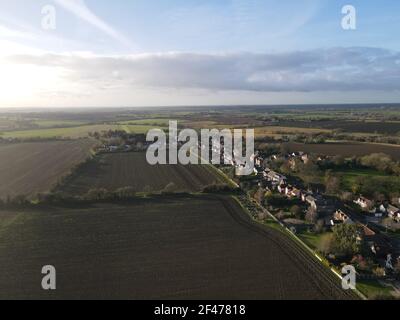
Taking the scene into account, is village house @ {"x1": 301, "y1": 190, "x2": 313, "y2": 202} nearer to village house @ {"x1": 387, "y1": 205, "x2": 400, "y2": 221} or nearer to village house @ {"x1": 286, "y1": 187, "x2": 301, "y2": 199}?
village house @ {"x1": 286, "y1": 187, "x2": 301, "y2": 199}

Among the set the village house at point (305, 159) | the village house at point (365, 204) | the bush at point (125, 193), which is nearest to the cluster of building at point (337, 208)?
the village house at point (365, 204)

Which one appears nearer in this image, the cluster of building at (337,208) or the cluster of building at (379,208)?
the cluster of building at (337,208)

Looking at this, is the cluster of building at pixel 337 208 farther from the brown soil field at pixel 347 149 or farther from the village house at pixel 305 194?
the brown soil field at pixel 347 149

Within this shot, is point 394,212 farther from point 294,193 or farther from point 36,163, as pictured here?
point 36,163

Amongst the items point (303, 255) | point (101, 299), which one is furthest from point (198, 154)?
point (101, 299)

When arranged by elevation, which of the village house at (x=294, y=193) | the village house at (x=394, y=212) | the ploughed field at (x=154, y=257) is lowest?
the ploughed field at (x=154, y=257)

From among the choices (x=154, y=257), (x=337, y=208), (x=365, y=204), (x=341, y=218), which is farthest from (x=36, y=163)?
(x=365, y=204)
